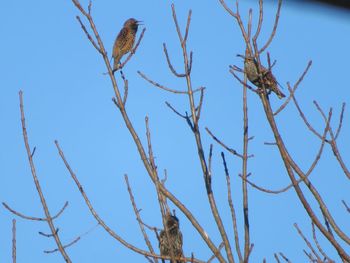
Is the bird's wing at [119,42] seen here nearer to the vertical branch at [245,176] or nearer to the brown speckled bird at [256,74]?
the brown speckled bird at [256,74]

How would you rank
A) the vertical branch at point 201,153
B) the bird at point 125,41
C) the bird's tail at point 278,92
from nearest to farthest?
the vertical branch at point 201,153 → the bird's tail at point 278,92 → the bird at point 125,41

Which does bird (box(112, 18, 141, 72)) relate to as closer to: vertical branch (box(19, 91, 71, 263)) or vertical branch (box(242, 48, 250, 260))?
vertical branch (box(19, 91, 71, 263))

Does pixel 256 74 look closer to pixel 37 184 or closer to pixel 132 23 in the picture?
pixel 37 184

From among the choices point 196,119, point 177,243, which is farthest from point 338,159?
point 177,243

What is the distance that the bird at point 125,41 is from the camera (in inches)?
411

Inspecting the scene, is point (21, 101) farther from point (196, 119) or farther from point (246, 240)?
point (246, 240)

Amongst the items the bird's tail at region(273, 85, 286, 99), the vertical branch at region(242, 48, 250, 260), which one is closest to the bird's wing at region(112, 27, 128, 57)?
the bird's tail at region(273, 85, 286, 99)

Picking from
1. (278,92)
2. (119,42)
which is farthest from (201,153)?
(119,42)

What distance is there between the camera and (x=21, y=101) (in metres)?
3.21

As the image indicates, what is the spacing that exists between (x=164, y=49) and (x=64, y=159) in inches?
36.7

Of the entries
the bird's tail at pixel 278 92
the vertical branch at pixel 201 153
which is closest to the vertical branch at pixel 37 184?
the vertical branch at pixel 201 153

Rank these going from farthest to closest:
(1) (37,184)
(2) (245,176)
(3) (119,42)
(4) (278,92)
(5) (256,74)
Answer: (3) (119,42) → (4) (278,92) → (5) (256,74) → (1) (37,184) → (2) (245,176)

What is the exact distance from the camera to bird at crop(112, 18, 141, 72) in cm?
1045

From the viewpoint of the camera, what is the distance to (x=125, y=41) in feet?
35.4
